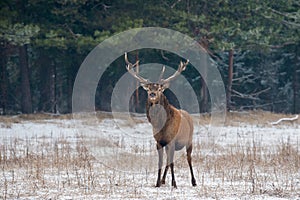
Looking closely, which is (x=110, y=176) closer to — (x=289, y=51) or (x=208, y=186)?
(x=208, y=186)

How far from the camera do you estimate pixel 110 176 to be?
11.9 m

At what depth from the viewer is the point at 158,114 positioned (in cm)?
1134

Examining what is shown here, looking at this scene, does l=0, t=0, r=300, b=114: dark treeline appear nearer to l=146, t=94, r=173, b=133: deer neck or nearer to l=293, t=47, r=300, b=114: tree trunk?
l=293, t=47, r=300, b=114: tree trunk

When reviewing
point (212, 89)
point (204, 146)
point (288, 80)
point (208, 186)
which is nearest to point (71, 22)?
point (212, 89)

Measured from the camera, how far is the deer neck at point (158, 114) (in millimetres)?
11266

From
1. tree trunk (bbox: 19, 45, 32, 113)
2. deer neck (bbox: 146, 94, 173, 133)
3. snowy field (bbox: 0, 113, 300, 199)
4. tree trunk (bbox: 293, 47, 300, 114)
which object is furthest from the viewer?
tree trunk (bbox: 293, 47, 300, 114)

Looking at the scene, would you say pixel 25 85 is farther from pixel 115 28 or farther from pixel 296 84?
pixel 296 84

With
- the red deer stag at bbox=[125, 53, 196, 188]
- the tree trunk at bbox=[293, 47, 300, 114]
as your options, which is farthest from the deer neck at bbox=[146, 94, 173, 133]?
the tree trunk at bbox=[293, 47, 300, 114]

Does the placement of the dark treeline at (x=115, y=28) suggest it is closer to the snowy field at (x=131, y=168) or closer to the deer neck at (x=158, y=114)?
the snowy field at (x=131, y=168)

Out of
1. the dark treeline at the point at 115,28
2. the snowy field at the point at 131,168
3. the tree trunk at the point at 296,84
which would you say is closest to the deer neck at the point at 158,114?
the snowy field at the point at 131,168

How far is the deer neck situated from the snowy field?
1113mm

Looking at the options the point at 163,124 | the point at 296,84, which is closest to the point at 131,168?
the point at 163,124

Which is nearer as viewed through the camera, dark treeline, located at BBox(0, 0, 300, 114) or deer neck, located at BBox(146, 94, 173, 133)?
deer neck, located at BBox(146, 94, 173, 133)

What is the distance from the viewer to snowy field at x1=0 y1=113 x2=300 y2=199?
33.2 feet
